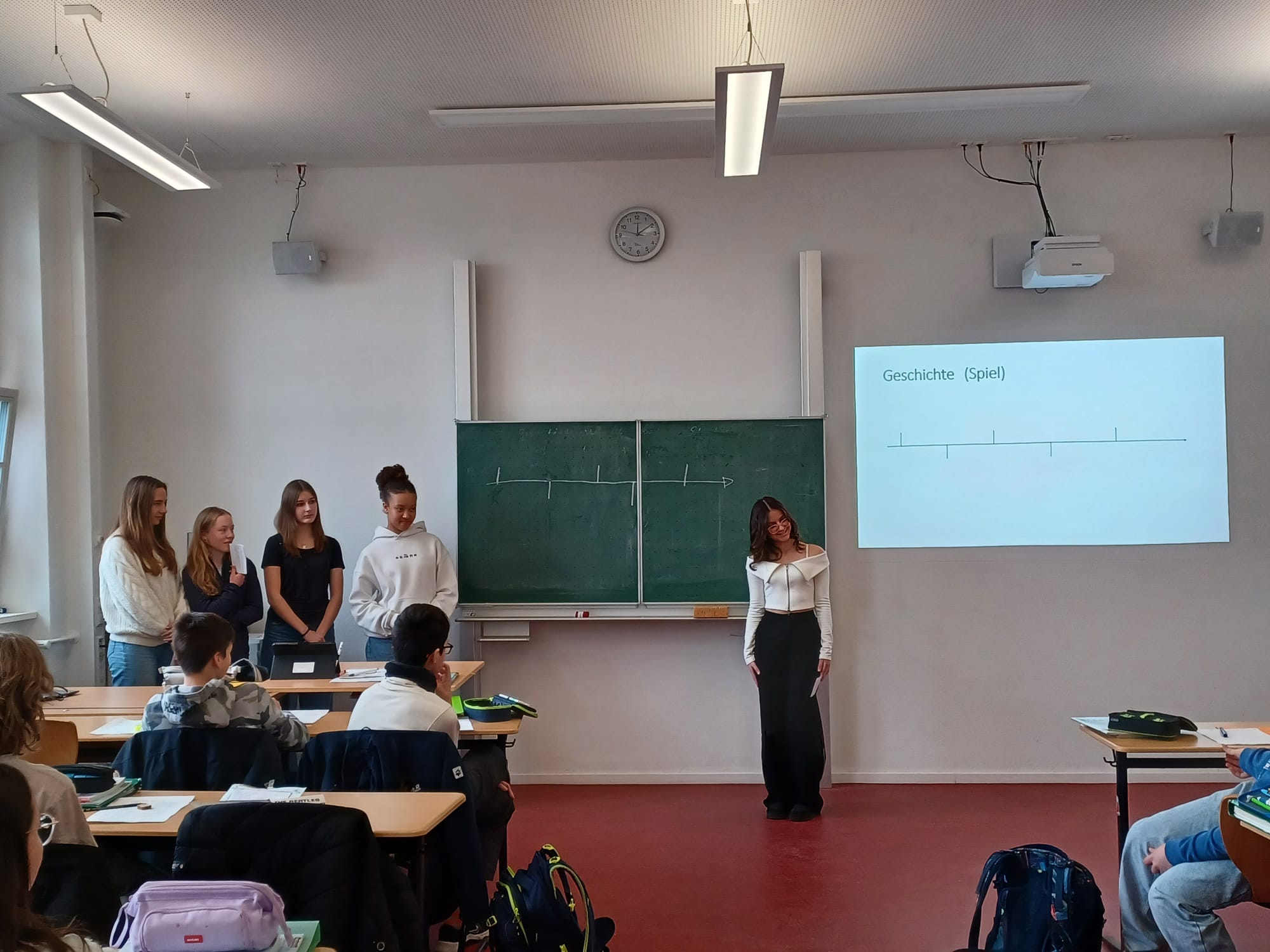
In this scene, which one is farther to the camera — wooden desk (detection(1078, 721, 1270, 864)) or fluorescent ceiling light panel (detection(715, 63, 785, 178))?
fluorescent ceiling light panel (detection(715, 63, 785, 178))

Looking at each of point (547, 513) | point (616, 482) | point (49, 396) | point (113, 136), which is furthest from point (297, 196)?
point (616, 482)

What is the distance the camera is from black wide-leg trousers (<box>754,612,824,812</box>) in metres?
4.82

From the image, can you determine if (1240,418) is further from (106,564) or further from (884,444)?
(106,564)

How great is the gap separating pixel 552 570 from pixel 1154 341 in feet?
11.6

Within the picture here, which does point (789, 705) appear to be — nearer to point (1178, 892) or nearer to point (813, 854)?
point (813, 854)

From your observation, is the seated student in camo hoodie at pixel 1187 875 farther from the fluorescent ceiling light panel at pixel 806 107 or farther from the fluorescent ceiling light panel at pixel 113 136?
the fluorescent ceiling light panel at pixel 113 136

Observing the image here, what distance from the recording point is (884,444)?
17.9 feet

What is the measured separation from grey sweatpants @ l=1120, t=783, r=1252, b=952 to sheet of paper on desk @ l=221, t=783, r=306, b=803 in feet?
7.71

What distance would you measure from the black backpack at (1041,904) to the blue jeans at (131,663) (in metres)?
3.63

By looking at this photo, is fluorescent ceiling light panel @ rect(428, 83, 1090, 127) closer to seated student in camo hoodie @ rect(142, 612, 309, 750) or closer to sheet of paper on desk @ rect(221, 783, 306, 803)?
seated student in camo hoodie @ rect(142, 612, 309, 750)

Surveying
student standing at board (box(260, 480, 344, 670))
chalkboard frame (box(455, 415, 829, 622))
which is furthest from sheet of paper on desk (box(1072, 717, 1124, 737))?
student standing at board (box(260, 480, 344, 670))

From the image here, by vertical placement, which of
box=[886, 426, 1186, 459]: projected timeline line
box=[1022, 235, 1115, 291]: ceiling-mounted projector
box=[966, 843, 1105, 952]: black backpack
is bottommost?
box=[966, 843, 1105, 952]: black backpack

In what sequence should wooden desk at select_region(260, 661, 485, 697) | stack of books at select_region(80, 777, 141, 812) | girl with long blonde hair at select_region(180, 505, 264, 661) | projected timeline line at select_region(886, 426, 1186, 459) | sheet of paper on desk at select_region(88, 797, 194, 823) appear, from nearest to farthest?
sheet of paper on desk at select_region(88, 797, 194, 823), stack of books at select_region(80, 777, 141, 812), wooden desk at select_region(260, 661, 485, 697), girl with long blonde hair at select_region(180, 505, 264, 661), projected timeline line at select_region(886, 426, 1186, 459)

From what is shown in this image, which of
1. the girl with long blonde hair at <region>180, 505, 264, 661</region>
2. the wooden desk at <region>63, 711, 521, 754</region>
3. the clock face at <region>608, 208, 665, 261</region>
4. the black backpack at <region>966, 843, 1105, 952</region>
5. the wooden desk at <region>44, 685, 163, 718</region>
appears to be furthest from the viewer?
the clock face at <region>608, 208, 665, 261</region>
